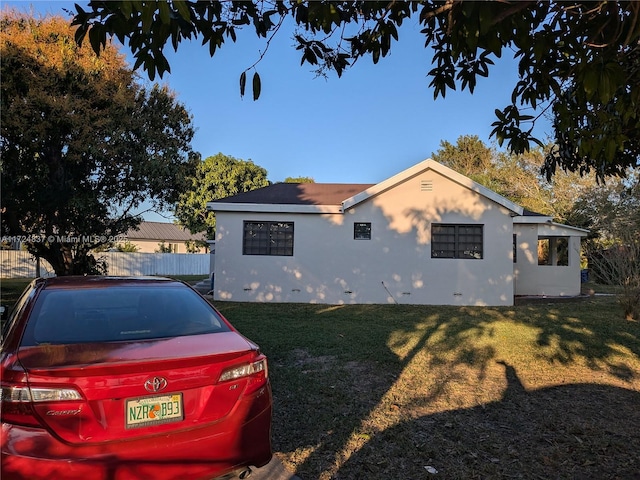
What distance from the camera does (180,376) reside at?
267 centimetres

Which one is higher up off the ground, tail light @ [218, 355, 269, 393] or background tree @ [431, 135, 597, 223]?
background tree @ [431, 135, 597, 223]

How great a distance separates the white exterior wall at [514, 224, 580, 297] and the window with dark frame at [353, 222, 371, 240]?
6172 mm

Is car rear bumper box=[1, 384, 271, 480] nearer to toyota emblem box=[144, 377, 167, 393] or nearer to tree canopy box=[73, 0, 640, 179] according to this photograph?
toyota emblem box=[144, 377, 167, 393]

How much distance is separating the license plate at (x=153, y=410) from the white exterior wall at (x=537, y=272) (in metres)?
16.8

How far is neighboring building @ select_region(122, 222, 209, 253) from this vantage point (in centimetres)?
4447

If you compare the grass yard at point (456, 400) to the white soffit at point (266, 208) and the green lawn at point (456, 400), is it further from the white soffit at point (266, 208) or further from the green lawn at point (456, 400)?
the white soffit at point (266, 208)

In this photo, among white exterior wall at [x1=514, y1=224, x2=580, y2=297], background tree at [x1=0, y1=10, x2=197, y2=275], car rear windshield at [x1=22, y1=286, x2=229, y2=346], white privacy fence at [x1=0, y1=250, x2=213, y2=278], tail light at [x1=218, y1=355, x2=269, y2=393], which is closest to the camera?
tail light at [x1=218, y1=355, x2=269, y2=393]

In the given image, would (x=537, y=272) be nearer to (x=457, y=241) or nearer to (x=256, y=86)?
(x=457, y=241)

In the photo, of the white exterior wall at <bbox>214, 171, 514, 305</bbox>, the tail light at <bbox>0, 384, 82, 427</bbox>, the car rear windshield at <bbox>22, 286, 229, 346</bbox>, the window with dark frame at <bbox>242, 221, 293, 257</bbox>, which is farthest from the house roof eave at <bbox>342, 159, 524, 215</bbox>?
the tail light at <bbox>0, 384, 82, 427</bbox>

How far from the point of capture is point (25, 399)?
2.37 meters

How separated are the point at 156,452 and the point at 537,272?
17362mm

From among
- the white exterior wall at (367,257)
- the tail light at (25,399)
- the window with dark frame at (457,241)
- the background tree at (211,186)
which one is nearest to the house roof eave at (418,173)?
the white exterior wall at (367,257)

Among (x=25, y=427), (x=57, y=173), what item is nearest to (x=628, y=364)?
(x=25, y=427)

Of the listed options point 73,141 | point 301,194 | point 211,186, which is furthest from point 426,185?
point 211,186
